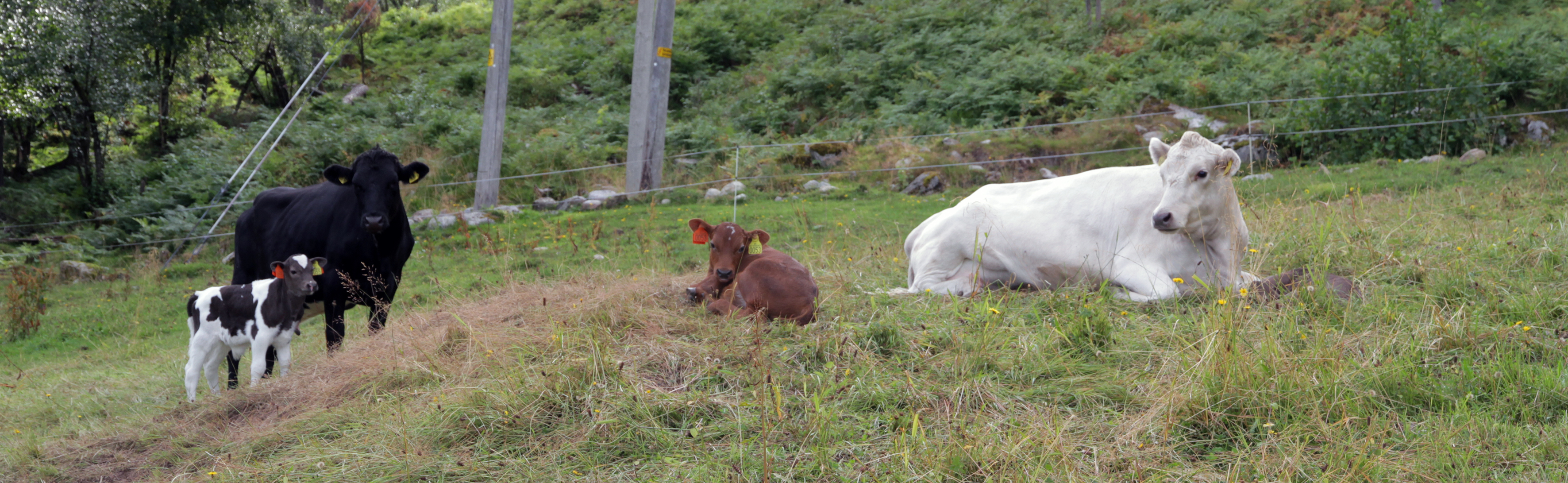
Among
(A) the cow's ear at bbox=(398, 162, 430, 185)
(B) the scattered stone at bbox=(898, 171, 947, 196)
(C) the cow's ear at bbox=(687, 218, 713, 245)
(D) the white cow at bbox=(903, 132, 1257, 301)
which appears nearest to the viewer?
(D) the white cow at bbox=(903, 132, 1257, 301)

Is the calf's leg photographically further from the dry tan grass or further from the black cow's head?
the black cow's head

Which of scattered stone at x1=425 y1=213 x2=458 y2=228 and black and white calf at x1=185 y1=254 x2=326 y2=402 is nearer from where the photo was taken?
black and white calf at x1=185 y1=254 x2=326 y2=402

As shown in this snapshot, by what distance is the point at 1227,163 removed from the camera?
5.50 metres

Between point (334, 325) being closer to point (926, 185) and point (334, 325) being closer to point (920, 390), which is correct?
point (920, 390)

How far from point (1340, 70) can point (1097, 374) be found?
34.2ft

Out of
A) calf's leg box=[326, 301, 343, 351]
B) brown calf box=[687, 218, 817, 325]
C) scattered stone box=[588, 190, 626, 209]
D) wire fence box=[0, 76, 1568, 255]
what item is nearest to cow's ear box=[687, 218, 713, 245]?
brown calf box=[687, 218, 817, 325]

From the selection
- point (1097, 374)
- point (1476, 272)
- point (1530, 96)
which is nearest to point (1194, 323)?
point (1097, 374)

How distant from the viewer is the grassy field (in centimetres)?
357

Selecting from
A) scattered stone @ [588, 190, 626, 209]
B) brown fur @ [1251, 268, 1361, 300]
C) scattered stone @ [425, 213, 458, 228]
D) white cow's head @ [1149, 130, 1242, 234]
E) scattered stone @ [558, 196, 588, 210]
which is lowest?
scattered stone @ [425, 213, 458, 228]

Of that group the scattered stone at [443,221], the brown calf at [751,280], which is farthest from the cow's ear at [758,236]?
the scattered stone at [443,221]

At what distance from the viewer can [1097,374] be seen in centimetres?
441

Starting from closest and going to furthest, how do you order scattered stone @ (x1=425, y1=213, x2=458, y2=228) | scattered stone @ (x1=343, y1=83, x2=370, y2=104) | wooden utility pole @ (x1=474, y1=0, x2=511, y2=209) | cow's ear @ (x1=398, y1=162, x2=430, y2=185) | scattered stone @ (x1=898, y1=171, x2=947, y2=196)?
cow's ear @ (x1=398, y1=162, x2=430, y2=185), scattered stone @ (x1=425, y1=213, x2=458, y2=228), scattered stone @ (x1=898, y1=171, x2=947, y2=196), wooden utility pole @ (x1=474, y1=0, x2=511, y2=209), scattered stone @ (x1=343, y1=83, x2=370, y2=104)

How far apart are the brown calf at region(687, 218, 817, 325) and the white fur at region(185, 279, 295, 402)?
2.60 m

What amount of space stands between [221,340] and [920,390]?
439 cm
